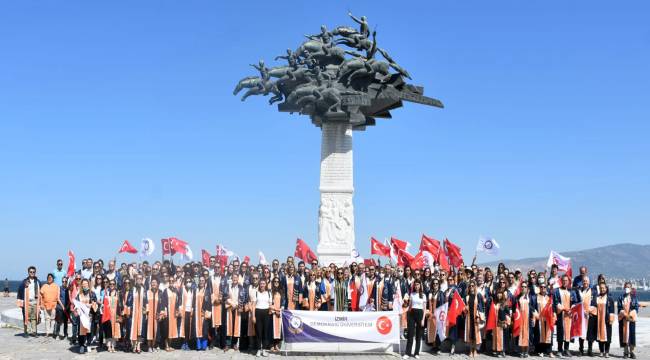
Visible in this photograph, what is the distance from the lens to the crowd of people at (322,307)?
1305 cm

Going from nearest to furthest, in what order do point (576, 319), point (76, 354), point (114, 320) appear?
point (76, 354) < point (114, 320) < point (576, 319)

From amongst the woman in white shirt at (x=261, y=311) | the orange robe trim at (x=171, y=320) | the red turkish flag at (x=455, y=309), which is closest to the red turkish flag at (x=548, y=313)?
the red turkish flag at (x=455, y=309)

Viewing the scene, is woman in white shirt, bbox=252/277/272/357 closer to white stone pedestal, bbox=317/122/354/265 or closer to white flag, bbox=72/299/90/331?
white flag, bbox=72/299/90/331

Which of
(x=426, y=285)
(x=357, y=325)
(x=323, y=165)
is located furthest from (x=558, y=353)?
(x=323, y=165)

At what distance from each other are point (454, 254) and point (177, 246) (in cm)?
728

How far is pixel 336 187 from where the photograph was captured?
22250 millimetres

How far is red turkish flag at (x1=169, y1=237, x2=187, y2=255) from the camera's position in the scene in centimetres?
1833

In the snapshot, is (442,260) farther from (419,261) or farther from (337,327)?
Answer: (337,327)

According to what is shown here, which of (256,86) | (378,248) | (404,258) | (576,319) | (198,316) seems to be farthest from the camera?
(256,86)

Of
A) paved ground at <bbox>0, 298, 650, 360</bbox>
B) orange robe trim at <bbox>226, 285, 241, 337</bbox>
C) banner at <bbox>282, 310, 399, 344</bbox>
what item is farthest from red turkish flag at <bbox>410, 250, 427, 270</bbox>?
orange robe trim at <bbox>226, 285, 241, 337</bbox>

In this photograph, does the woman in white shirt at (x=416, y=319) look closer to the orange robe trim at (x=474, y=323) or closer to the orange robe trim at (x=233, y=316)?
the orange robe trim at (x=474, y=323)

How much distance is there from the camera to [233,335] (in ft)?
43.5

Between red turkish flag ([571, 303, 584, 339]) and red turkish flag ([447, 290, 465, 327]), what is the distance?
2.27 metres

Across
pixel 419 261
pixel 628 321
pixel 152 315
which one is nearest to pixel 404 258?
pixel 419 261
